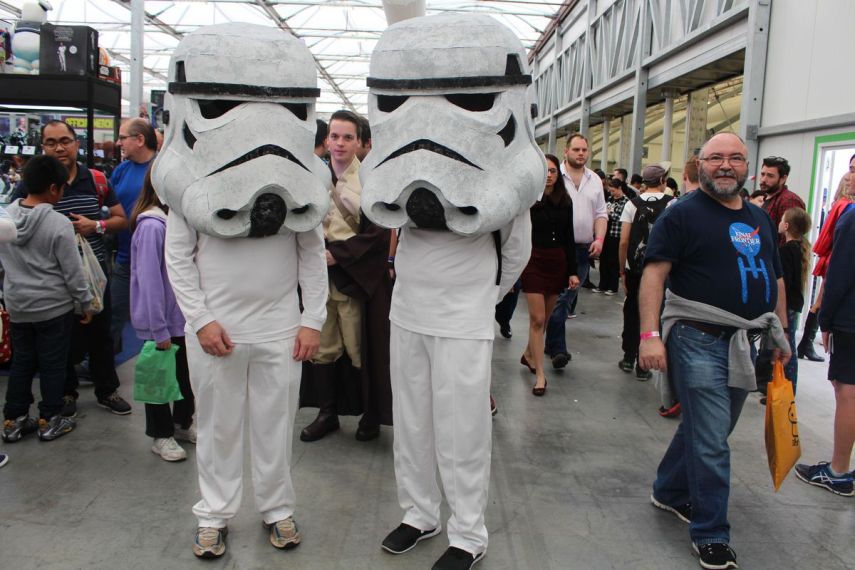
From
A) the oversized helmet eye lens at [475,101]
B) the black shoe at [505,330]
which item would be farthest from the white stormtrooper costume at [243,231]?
the black shoe at [505,330]

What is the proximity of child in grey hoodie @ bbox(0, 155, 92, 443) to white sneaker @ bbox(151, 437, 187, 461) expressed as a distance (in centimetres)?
66

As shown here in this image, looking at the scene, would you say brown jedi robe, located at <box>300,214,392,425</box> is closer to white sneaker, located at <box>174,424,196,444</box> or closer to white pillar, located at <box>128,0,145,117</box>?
white sneaker, located at <box>174,424,196,444</box>

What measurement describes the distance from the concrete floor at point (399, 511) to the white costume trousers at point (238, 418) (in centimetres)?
22

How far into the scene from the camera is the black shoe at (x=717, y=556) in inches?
112

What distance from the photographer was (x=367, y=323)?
156 inches

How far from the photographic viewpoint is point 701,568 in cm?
287

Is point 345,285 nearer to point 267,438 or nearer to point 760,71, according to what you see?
point 267,438

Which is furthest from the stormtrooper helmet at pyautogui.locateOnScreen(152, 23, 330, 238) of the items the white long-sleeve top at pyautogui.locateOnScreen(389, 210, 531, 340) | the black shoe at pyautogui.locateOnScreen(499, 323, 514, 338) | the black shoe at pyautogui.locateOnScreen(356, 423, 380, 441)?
the black shoe at pyautogui.locateOnScreen(499, 323, 514, 338)

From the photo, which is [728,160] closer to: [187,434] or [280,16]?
[187,434]

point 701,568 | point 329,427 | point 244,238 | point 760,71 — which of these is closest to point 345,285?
point 329,427

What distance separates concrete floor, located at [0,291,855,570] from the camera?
113 inches

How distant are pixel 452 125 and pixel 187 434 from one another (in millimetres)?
2511

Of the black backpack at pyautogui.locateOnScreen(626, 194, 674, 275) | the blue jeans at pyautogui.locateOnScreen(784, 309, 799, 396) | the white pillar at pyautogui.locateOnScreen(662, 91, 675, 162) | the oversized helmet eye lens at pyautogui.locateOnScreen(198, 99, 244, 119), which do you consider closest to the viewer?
the oversized helmet eye lens at pyautogui.locateOnScreen(198, 99, 244, 119)

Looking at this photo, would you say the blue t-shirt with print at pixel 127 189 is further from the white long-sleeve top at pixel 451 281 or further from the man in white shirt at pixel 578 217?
the man in white shirt at pixel 578 217
